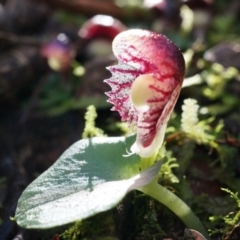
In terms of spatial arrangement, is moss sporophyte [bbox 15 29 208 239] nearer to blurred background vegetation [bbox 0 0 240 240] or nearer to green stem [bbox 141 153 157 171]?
green stem [bbox 141 153 157 171]

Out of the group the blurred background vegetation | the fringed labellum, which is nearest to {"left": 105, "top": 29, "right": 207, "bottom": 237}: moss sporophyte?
the fringed labellum

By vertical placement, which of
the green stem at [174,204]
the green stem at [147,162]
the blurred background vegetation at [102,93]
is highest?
the green stem at [147,162]

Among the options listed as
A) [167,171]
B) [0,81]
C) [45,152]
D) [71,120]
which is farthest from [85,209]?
[0,81]

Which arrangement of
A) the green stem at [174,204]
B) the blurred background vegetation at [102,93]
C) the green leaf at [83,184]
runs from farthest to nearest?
the blurred background vegetation at [102,93]
the green stem at [174,204]
the green leaf at [83,184]

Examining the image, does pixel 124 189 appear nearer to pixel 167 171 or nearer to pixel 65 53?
pixel 167 171

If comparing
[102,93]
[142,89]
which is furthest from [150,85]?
[102,93]

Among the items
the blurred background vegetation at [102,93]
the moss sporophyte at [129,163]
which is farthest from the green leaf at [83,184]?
the blurred background vegetation at [102,93]

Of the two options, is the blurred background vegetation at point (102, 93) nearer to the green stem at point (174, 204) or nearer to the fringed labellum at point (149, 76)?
the green stem at point (174, 204)

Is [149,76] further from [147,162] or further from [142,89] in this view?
[147,162]
